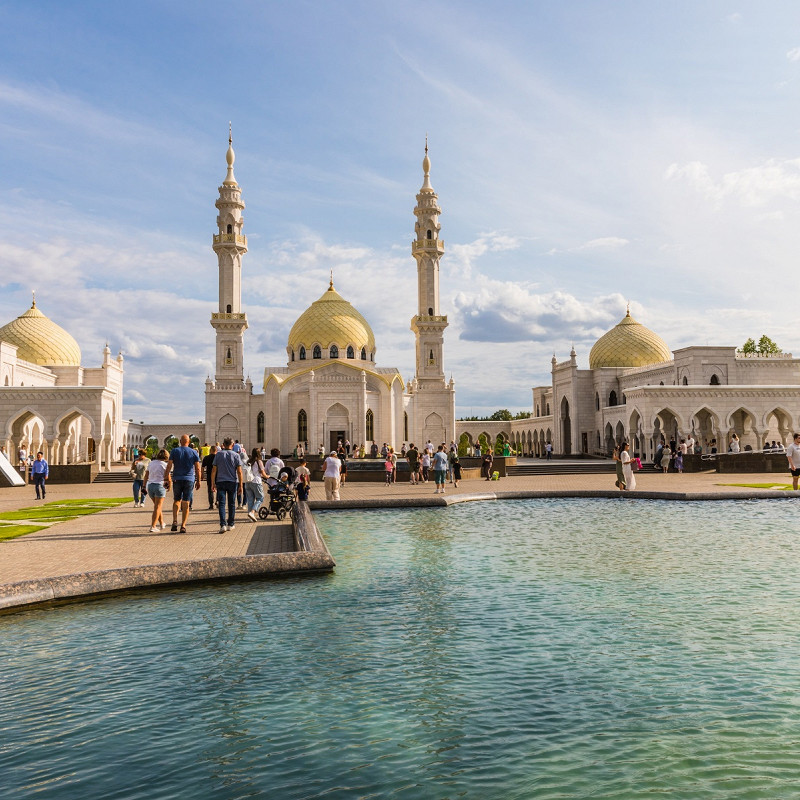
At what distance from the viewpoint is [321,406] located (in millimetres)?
49125

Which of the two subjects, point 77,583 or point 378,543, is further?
point 378,543

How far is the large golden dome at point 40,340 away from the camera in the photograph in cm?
4800

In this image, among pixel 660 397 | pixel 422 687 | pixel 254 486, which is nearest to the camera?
pixel 422 687

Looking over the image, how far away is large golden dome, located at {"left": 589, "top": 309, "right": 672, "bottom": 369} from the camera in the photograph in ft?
176

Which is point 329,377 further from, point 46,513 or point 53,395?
point 46,513

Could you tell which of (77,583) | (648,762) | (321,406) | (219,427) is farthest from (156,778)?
(219,427)

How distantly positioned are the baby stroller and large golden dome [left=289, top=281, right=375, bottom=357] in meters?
39.5

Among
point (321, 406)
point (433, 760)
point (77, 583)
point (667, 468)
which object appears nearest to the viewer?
point (433, 760)

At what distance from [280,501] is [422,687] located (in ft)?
31.2

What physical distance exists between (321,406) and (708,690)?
4440 cm

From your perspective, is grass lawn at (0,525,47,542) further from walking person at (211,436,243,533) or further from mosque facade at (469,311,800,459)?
mosque facade at (469,311,800,459)

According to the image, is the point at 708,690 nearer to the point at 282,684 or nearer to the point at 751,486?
the point at 282,684

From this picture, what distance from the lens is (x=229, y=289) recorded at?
173ft

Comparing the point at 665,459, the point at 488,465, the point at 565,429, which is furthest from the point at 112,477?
the point at 565,429
